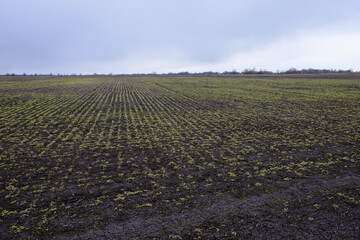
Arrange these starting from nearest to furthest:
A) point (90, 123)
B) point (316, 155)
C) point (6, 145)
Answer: point (316, 155), point (6, 145), point (90, 123)

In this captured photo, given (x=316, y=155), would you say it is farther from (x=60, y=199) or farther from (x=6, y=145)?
(x=6, y=145)

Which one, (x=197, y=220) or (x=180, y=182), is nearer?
(x=197, y=220)

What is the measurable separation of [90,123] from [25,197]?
11198 millimetres

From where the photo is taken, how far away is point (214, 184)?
830cm

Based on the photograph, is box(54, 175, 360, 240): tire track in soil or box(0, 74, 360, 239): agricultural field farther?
box(0, 74, 360, 239): agricultural field

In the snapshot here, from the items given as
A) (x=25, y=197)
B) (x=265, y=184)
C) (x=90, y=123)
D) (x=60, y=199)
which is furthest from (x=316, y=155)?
(x=90, y=123)

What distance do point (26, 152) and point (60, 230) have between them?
720cm

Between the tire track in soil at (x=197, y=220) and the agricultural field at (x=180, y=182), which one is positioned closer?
the tire track in soil at (x=197, y=220)

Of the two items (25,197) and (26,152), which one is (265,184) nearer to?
(25,197)

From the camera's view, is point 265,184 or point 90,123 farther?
point 90,123

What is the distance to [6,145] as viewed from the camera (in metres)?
12.6

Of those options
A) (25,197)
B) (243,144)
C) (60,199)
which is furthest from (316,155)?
(25,197)

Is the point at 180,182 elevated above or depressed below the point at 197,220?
above

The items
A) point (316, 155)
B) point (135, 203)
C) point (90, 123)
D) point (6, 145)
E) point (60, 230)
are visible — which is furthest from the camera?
point (90, 123)
